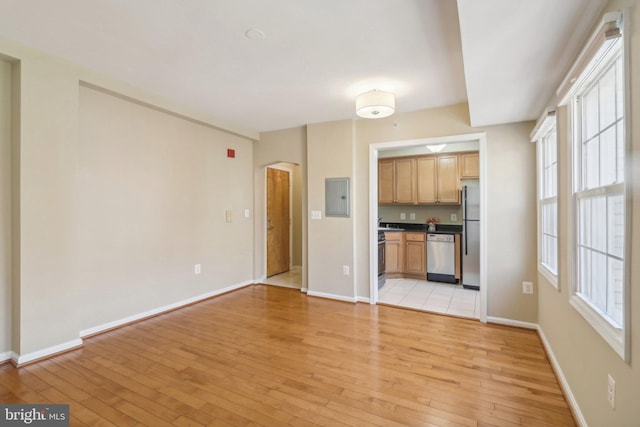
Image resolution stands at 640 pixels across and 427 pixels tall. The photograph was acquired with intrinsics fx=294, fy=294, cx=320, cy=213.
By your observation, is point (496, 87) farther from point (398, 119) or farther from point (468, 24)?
point (398, 119)

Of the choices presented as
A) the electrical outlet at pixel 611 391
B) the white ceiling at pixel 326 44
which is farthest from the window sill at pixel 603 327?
the white ceiling at pixel 326 44

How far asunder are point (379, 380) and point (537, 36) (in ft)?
→ 8.08

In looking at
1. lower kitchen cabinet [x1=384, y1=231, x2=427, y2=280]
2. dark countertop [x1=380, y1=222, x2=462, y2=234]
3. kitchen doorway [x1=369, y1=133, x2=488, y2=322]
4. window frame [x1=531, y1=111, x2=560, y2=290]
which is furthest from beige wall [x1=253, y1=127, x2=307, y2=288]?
window frame [x1=531, y1=111, x2=560, y2=290]

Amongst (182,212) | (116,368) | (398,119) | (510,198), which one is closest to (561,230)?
(510,198)

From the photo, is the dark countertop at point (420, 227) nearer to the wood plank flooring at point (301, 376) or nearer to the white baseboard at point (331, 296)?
the white baseboard at point (331, 296)

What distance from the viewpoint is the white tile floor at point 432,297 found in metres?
3.83

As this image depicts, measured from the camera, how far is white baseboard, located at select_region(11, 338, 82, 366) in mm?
2418

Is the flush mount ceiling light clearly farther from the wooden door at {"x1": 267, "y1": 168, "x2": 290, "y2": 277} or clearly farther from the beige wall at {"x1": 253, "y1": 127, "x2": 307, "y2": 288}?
the wooden door at {"x1": 267, "y1": 168, "x2": 290, "y2": 277}

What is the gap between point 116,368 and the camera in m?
2.40

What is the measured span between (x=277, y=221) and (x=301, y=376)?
382 cm

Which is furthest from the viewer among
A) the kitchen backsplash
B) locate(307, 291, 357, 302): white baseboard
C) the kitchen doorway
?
the kitchen backsplash

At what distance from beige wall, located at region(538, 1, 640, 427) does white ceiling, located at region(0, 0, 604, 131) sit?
0.40 metres

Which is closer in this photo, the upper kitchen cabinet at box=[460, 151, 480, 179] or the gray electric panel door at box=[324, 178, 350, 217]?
the gray electric panel door at box=[324, 178, 350, 217]
